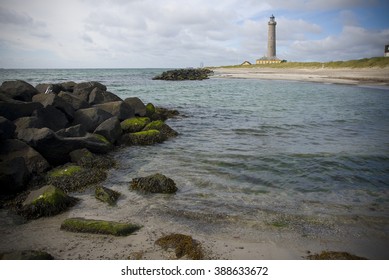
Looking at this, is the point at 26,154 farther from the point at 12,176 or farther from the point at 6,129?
the point at 12,176

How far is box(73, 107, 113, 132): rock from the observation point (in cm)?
1048

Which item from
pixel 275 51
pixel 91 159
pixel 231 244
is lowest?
pixel 231 244

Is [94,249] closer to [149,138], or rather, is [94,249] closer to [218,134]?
[149,138]

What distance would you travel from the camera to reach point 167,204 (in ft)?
18.8

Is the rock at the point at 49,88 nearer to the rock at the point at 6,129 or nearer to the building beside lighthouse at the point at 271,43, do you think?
the rock at the point at 6,129

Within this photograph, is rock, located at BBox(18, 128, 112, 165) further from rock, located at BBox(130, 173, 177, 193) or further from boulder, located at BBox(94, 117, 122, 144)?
rock, located at BBox(130, 173, 177, 193)

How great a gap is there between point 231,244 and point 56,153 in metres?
5.73

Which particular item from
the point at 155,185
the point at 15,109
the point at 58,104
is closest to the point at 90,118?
the point at 58,104

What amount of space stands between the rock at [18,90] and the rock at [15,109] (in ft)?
8.30

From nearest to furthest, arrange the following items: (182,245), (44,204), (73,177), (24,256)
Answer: (24,256)
(182,245)
(44,204)
(73,177)

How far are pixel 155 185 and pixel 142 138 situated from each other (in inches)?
174

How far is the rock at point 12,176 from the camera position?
5.91m

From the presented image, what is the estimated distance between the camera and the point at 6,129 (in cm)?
729
